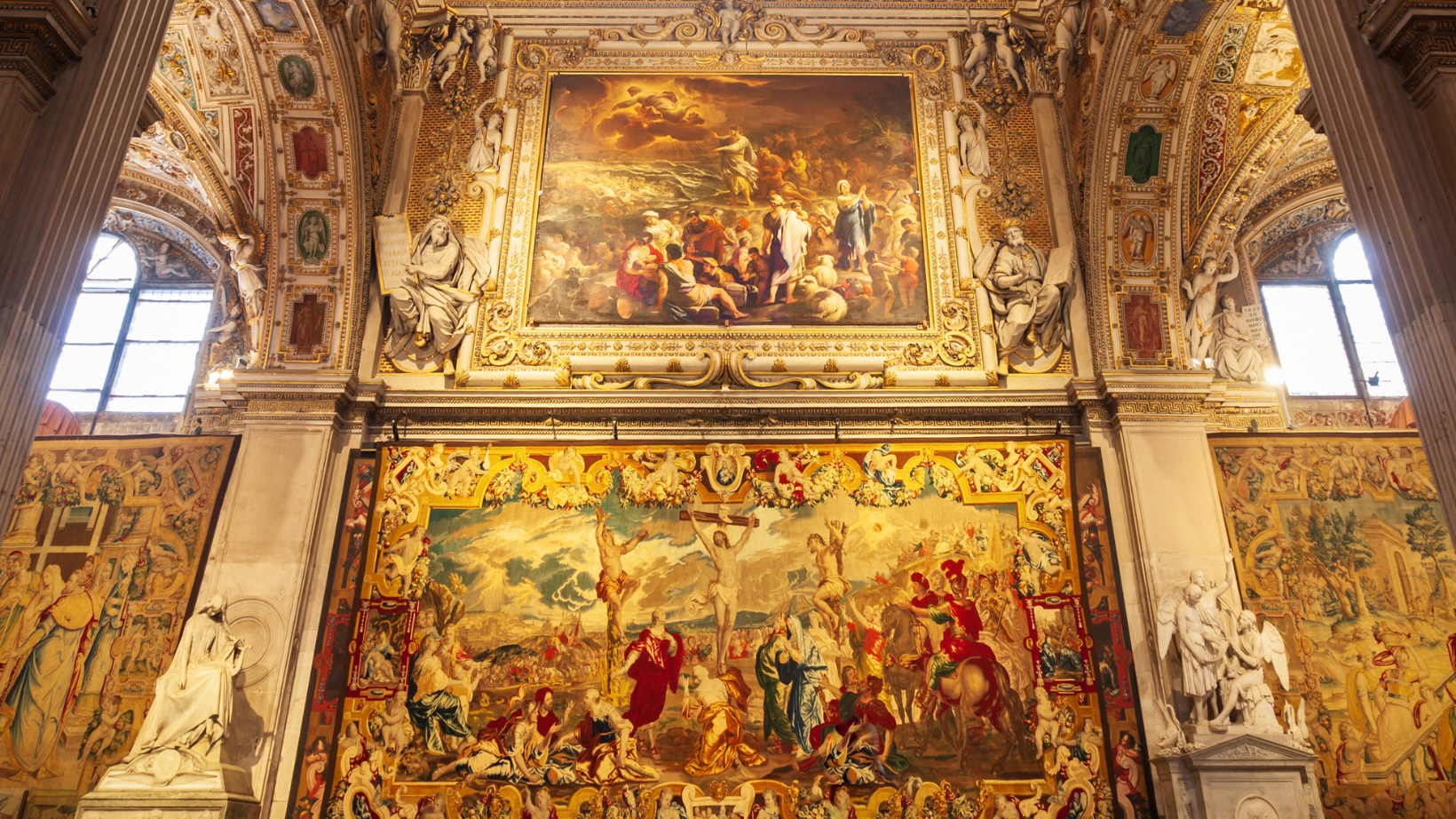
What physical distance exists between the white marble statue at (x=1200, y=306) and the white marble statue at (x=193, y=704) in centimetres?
1027

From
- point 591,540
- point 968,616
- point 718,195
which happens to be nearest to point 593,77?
point 718,195

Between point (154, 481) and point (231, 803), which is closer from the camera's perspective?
point (231, 803)

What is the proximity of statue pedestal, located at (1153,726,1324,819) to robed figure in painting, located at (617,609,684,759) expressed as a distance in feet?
15.4

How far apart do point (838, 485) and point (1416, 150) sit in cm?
629

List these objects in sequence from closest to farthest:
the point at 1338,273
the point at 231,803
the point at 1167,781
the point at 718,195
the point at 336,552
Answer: the point at 231,803 < the point at 1167,781 < the point at 336,552 < the point at 718,195 < the point at 1338,273

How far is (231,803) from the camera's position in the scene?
8.50 m

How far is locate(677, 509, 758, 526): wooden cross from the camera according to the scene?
10.5m

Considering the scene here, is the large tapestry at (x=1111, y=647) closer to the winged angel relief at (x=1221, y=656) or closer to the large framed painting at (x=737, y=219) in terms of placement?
the winged angel relief at (x=1221, y=656)

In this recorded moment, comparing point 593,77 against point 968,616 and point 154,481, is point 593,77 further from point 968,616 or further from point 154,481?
point 968,616

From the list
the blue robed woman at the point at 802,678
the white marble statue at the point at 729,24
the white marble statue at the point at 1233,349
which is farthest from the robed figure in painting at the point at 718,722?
the white marble statue at the point at 729,24

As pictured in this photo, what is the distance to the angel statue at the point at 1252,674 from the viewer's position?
29.0 ft

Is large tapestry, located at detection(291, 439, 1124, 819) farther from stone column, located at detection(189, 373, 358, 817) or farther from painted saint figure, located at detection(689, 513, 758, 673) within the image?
stone column, located at detection(189, 373, 358, 817)

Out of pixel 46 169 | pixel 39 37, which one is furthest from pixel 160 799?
pixel 39 37

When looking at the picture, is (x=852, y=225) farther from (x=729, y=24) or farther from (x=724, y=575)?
(x=724, y=575)
